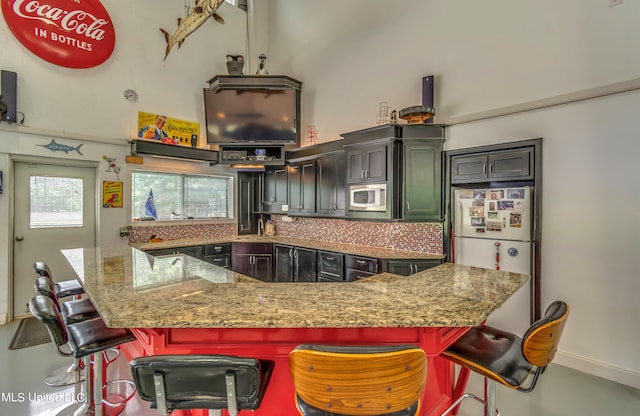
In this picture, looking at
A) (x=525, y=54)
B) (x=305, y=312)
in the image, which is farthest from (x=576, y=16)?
(x=305, y=312)

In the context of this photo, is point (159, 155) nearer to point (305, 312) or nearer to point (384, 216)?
point (384, 216)

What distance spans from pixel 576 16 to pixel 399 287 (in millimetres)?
3048

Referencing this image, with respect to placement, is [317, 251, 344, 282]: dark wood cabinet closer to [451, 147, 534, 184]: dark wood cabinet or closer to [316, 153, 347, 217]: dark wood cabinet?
[316, 153, 347, 217]: dark wood cabinet

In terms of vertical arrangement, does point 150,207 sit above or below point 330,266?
above

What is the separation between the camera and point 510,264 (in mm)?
3160

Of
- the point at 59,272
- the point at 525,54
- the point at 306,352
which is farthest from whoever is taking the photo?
the point at 59,272

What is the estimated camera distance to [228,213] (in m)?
5.88

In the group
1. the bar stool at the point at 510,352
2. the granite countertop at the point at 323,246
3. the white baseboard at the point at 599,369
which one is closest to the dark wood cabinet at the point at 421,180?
the granite countertop at the point at 323,246

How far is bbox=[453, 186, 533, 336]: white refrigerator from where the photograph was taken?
307 cm

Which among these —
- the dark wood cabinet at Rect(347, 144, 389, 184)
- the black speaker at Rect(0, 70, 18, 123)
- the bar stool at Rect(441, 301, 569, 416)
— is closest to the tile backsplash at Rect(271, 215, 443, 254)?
the dark wood cabinet at Rect(347, 144, 389, 184)

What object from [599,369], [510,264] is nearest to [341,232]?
[510,264]

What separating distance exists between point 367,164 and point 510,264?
6.31ft

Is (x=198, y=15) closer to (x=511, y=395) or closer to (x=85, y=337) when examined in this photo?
(x=85, y=337)

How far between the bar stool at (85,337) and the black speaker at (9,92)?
3.35 meters
